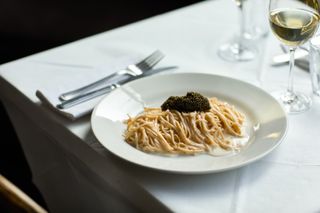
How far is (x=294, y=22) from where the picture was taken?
96 cm

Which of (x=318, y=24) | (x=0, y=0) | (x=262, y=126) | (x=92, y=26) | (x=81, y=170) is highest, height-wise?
(x=318, y=24)

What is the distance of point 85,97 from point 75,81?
0.32ft

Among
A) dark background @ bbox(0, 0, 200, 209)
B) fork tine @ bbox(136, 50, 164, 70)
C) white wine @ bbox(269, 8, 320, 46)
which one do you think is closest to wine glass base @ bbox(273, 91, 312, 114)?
white wine @ bbox(269, 8, 320, 46)

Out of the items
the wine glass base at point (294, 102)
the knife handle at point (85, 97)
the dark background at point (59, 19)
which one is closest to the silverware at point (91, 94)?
the knife handle at point (85, 97)

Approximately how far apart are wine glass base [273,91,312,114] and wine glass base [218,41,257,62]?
21cm

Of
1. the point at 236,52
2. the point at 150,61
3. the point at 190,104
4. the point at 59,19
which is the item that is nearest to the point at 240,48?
the point at 236,52

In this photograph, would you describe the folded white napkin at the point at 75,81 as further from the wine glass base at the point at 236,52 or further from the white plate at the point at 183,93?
the wine glass base at the point at 236,52

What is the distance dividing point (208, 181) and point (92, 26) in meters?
1.88

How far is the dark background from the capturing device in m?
2.52

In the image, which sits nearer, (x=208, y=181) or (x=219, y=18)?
(x=208, y=181)

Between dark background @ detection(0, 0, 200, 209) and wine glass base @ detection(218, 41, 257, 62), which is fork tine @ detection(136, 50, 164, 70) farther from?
dark background @ detection(0, 0, 200, 209)

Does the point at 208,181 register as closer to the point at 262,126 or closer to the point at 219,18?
the point at 262,126

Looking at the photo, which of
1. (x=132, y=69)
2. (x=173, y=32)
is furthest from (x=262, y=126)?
(x=173, y=32)

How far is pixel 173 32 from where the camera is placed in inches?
54.5
